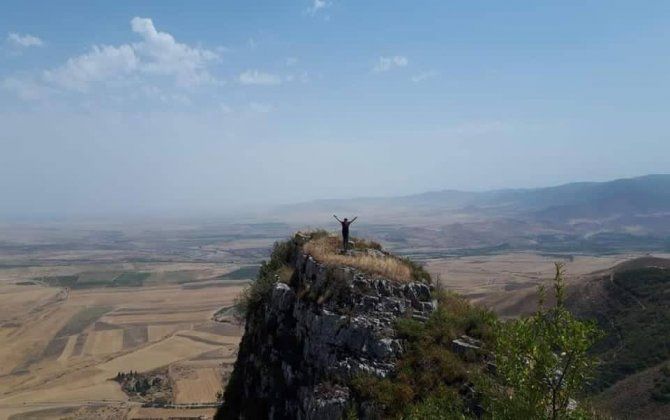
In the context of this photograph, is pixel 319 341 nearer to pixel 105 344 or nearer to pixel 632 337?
pixel 632 337

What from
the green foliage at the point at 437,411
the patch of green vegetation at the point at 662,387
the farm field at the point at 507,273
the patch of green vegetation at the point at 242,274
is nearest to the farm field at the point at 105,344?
the patch of green vegetation at the point at 242,274

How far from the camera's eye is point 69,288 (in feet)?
431

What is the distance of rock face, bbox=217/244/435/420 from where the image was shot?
1571 centimetres

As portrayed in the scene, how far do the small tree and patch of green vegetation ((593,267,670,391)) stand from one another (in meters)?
22.5

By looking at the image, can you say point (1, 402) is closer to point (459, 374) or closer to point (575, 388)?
point (459, 374)

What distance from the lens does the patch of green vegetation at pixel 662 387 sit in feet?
105

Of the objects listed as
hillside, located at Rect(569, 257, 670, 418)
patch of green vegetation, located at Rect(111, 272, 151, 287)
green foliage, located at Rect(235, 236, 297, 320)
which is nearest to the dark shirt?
green foliage, located at Rect(235, 236, 297, 320)

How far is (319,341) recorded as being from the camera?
16938mm

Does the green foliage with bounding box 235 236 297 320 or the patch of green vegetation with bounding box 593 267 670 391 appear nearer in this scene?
the green foliage with bounding box 235 236 297 320

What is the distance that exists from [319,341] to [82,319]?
93.8 m

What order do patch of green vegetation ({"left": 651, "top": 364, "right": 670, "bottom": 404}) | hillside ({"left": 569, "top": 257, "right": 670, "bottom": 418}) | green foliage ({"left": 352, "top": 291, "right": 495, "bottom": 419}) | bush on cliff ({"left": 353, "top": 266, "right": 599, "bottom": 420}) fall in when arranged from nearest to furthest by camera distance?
bush on cliff ({"left": 353, "top": 266, "right": 599, "bottom": 420}) < green foliage ({"left": 352, "top": 291, "right": 495, "bottom": 419}) < patch of green vegetation ({"left": 651, "top": 364, "right": 670, "bottom": 404}) < hillside ({"left": 569, "top": 257, "right": 670, "bottom": 418})

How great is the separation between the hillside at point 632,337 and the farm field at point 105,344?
3192 centimetres

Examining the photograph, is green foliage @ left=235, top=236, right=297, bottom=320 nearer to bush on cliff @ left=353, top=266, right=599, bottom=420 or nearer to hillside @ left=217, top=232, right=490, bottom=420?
hillside @ left=217, top=232, right=490, bottom=420

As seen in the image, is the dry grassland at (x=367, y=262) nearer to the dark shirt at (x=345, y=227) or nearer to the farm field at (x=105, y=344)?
the dark shirt at (x=345, y=227)
